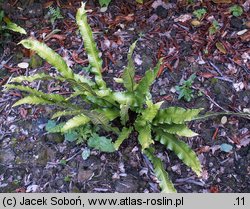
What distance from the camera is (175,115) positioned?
3682 millimetres

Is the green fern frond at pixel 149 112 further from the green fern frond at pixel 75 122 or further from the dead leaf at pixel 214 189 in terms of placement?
the dead leaf at pixel 214 189

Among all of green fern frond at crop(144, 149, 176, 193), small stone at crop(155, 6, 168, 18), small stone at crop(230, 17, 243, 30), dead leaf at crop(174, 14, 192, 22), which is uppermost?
small stone at crop(155, 6, 168, 18)

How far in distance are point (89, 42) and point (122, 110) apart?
0.80m

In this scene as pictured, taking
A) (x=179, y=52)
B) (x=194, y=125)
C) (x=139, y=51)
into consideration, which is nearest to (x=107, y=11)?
(x=139, y=51)

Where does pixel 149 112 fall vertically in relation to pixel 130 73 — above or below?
below

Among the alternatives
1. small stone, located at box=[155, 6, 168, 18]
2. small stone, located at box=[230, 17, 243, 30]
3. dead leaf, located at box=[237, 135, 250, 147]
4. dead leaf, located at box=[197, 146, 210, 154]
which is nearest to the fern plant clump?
dead leaf, located at box=[197, 146, 210, 154]

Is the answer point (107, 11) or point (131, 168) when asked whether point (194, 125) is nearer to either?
point (131, 168)

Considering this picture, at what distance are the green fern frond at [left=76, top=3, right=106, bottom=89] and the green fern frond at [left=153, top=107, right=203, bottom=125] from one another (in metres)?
0.70

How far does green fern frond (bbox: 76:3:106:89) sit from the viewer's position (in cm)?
389

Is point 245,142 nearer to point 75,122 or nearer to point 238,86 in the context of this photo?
point 238,86

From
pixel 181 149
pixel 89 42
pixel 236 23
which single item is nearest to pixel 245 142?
pixel 181 149

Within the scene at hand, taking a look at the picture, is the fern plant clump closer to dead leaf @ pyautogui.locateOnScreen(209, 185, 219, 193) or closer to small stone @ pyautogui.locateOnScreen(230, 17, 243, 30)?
dead leaf @ pyautogui.locateOnScreen(209, 185, 219, 193)

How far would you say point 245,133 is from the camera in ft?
13.5

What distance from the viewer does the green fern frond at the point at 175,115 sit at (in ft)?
11.7
